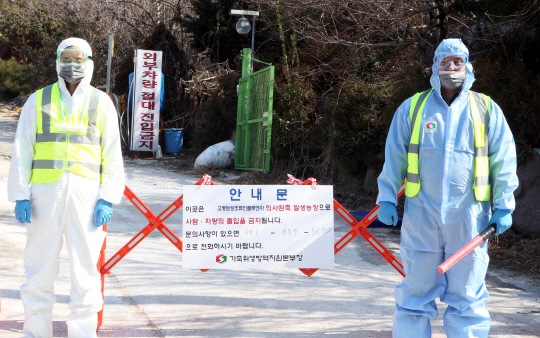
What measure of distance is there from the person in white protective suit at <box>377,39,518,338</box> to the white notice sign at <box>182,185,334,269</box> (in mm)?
838

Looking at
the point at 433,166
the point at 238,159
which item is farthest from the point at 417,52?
the point at 433,166

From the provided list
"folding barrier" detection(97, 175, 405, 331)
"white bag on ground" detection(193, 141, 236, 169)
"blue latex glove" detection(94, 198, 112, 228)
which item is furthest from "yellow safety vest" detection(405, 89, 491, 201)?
"white bag on ground" detection(193, 141, 236, 169)

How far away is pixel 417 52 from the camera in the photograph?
1009 cm

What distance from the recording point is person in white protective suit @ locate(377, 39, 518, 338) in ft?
10.2

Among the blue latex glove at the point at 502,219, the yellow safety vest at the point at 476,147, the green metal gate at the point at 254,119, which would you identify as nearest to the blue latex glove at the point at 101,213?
the yellow safety vest at the point at 476,147

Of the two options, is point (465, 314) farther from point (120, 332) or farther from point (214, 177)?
point (214, 177)

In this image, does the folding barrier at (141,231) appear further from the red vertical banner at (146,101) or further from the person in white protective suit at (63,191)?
the red vertical banner at (146,101)

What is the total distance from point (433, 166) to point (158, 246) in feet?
13.9

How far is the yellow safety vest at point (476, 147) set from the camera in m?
3.14

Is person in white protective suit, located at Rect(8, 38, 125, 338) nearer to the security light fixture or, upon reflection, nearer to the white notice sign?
the white notice sign

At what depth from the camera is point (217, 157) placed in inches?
525

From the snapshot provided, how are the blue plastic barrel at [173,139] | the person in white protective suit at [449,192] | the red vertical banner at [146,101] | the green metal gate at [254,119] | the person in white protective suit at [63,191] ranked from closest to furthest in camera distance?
1. the person in white protective suit at [449,192]
2. the person in white protective suit at [63,191]
3. the green metal gate at [254,119]
4. the red vertical banner at [146,101]
5. the blue plastic barrel at [173,139]

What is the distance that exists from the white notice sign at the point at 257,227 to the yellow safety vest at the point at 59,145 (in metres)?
0.76

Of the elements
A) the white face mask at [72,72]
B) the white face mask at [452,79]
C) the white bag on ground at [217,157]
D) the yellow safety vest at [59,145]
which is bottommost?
the white bag on ground at [217,157]
